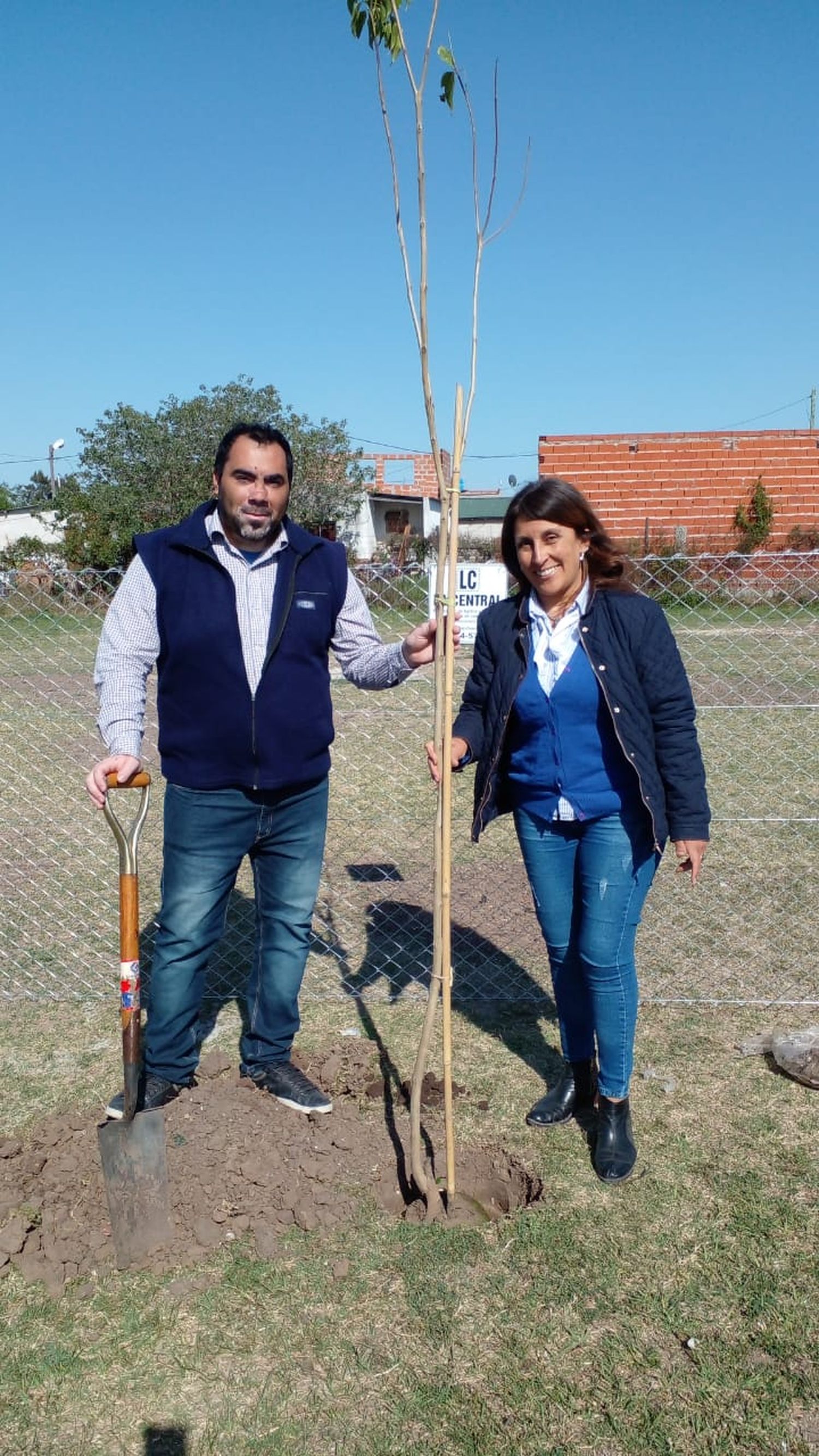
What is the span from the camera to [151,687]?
10148 mm

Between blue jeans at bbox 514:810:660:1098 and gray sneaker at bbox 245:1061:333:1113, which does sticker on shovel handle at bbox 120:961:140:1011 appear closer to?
gray sneaker at bbox 245:1061:333:1113

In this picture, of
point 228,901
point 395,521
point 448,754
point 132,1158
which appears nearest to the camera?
point 448,754

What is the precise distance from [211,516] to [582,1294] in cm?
213

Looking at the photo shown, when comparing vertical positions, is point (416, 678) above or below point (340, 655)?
below

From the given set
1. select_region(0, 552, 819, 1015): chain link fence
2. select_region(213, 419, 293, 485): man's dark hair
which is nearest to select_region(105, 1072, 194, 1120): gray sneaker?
select_region(0, 552, 819, 1015): chain link fence

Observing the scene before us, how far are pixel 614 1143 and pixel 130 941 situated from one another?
1436mm

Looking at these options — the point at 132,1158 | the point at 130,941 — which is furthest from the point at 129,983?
the point at 132,1158

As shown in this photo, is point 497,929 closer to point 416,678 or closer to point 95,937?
point 95,937

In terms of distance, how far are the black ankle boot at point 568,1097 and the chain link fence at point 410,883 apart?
0.82 meters

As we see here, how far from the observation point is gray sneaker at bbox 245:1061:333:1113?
320 centimetres

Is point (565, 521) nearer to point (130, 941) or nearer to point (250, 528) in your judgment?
point (250, 528)

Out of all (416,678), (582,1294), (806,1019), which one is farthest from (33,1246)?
(416,678)

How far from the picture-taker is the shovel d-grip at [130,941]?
106 inches

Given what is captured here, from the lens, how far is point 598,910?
2.87 m
